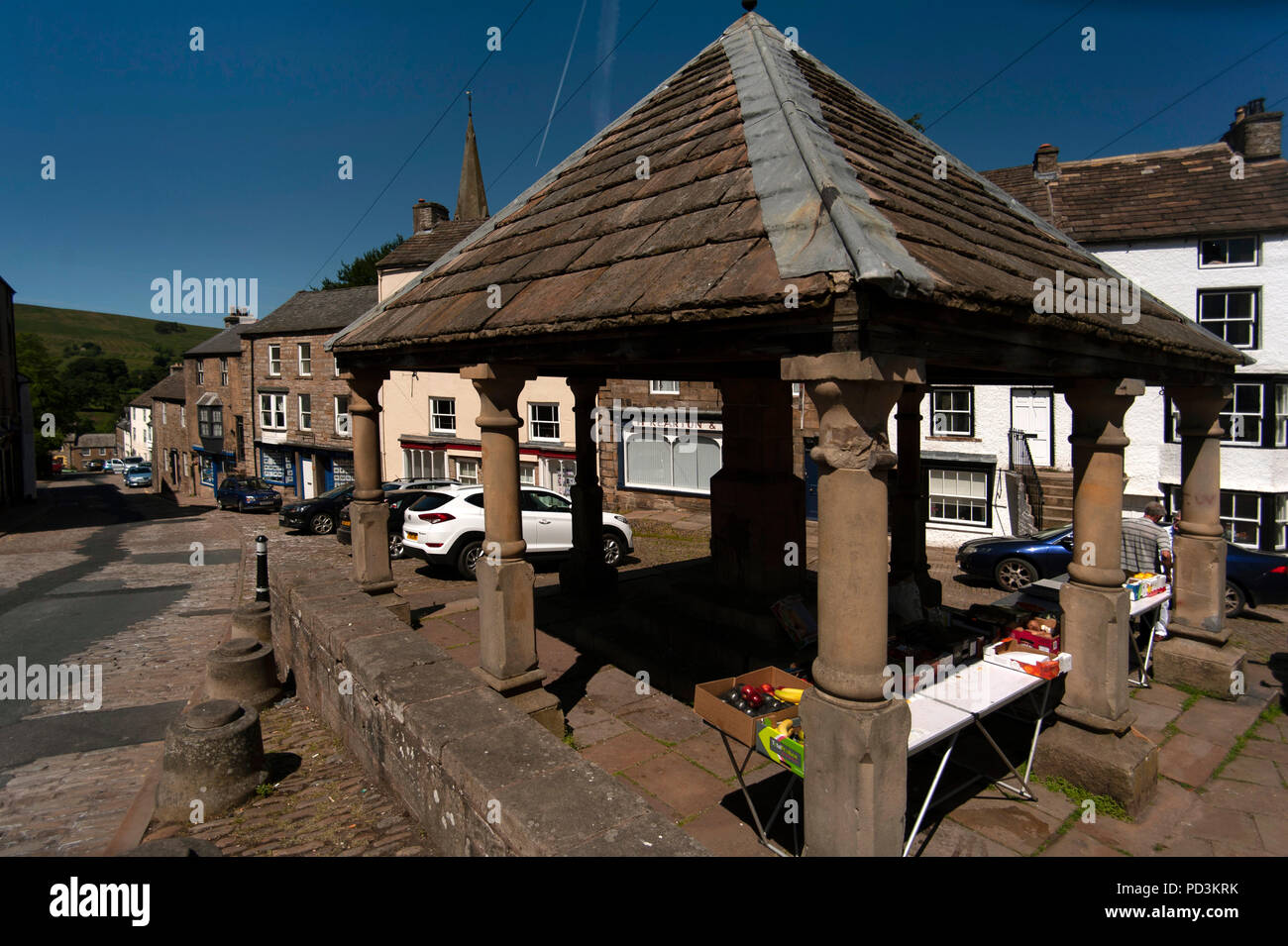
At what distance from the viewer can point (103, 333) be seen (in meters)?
144

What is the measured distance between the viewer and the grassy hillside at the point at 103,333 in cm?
13121

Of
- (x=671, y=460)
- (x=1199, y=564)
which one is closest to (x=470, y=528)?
(x=671, y=460)

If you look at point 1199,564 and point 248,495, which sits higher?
point 1199,564

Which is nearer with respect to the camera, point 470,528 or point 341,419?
point 470,528

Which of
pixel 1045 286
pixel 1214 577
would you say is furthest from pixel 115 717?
pixel 1214 577

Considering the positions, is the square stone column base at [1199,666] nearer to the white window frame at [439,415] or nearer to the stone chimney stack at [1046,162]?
the stone chimney stack at [1046,162]

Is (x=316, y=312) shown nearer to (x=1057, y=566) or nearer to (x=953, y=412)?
(x=953, y=412)

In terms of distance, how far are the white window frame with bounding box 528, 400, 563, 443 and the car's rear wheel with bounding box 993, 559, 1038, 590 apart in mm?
13773

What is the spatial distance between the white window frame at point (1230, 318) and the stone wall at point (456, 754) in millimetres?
17866

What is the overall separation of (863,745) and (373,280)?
176 feet

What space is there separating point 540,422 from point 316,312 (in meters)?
15.5

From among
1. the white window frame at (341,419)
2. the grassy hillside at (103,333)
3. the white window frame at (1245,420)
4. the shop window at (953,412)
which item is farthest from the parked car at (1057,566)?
the grassy hillside at (103,333)

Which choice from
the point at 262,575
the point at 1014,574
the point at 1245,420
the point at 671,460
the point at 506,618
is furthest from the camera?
the point at 671,460
